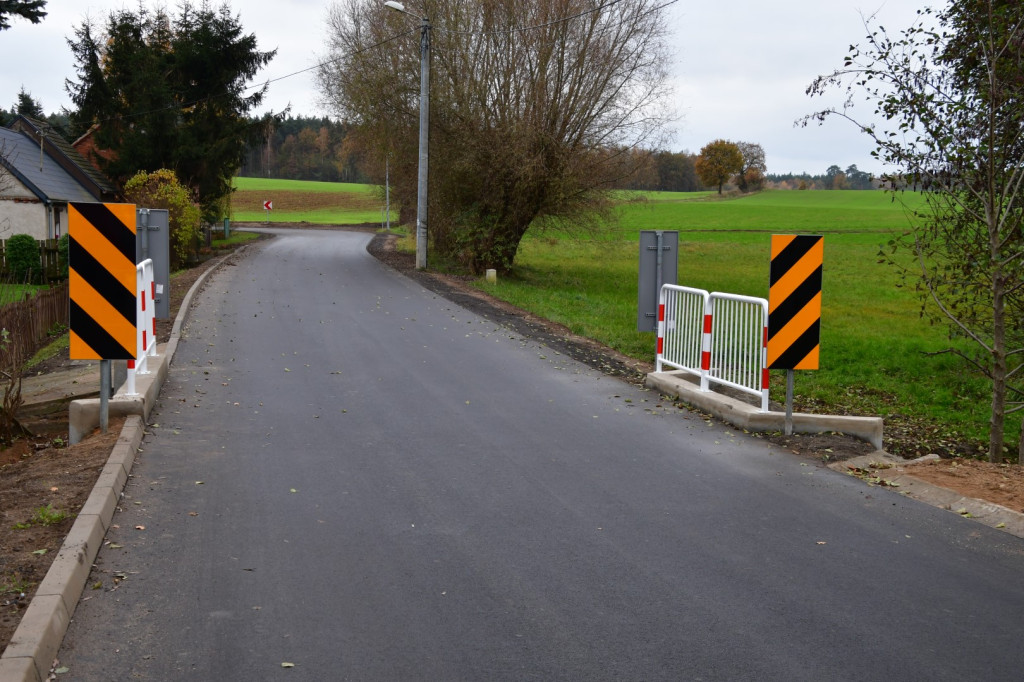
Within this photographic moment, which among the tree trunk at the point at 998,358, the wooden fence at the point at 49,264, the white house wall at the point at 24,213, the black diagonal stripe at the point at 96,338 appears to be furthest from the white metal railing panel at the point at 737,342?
the white house wall at the point at 24,213

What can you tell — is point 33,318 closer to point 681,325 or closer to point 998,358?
point 681,325

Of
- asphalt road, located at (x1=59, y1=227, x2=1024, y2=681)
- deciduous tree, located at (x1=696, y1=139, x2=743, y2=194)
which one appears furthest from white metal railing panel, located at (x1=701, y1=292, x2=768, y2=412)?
deciduous tree, located at (x1=696, y1=139, x2=743, y2=194)

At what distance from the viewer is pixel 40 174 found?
38406mm

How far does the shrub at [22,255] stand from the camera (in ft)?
86.6

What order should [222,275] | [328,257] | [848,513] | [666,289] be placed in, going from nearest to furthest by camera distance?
[848,513]
[666,289]
[222,275]
[328,257]

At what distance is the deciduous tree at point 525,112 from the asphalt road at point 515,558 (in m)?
18.5

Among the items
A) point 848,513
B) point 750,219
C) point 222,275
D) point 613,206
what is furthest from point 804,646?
point 750,219

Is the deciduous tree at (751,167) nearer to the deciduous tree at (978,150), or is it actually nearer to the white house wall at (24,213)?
the white house wall at (24,213)

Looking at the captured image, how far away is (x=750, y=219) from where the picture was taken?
76.9 metres

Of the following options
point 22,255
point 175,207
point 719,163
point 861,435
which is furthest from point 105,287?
point 719,163

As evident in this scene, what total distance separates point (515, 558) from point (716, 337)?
217 inches

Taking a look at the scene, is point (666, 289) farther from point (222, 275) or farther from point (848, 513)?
point (222, 275)

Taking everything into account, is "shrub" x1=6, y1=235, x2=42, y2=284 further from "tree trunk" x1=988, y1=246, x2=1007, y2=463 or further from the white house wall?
"tree trunk" x1=988, y1=246, x2=1007, y2=463

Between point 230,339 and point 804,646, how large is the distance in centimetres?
1117
